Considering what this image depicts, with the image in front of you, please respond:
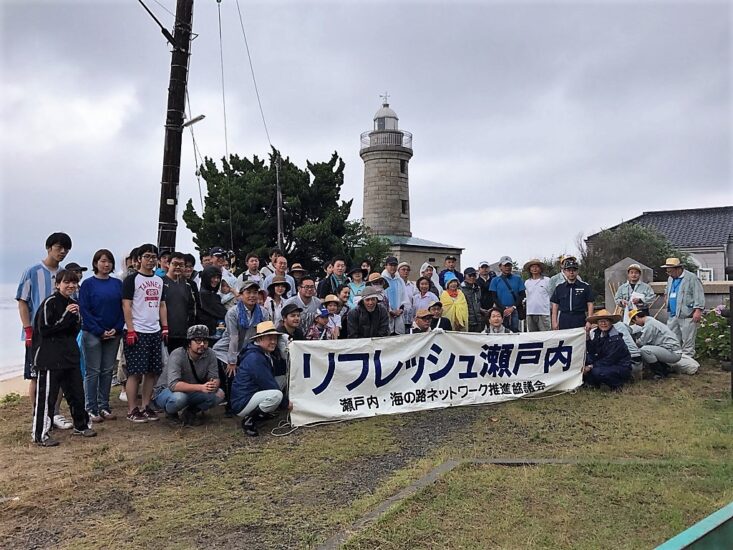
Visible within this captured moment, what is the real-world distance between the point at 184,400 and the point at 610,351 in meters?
5.18

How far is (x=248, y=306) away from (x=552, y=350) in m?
3.83

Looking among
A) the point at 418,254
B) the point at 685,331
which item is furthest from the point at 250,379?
the point at 418,254

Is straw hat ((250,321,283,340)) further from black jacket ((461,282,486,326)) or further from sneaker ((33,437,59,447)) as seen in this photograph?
black jacket ((461,282,486,326))

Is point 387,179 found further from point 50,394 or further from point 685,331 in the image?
point 50,394

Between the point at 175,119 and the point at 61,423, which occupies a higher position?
the point at 175,119

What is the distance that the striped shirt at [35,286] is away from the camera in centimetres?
549

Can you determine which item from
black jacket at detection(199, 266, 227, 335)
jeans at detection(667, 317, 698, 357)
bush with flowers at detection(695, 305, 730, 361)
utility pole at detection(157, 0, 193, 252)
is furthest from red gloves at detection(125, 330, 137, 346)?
bush with flowers at detection(695, 305, 730, 361)

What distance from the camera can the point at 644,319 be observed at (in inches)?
Result: 320

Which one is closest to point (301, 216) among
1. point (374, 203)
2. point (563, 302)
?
point (374, 203)

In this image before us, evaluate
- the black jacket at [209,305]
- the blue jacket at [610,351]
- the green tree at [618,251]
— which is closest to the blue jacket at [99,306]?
the black jacket at [209,305]

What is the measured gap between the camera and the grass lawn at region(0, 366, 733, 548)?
3.38 meters

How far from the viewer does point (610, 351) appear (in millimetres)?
7270

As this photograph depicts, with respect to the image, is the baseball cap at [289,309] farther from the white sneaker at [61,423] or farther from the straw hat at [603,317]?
the straw hat at [603,317]

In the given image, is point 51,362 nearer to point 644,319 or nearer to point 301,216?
point 644,319
